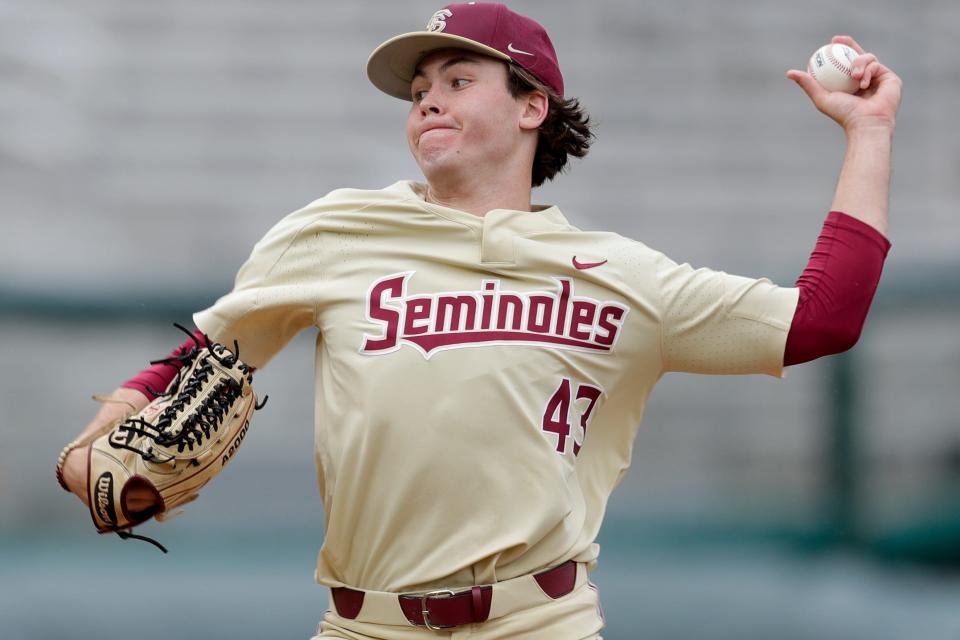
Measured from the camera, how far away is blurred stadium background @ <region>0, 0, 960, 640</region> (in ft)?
14.1

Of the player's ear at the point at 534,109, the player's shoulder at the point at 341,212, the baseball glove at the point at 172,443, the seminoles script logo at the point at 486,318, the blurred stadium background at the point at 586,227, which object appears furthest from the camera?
the blurred stadium background at the point at 586,227

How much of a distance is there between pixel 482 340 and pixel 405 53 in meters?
0.53

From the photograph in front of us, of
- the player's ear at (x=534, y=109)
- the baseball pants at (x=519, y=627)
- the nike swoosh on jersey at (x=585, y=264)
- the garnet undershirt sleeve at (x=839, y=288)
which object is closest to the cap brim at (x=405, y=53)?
the player's ear at (x=534, y=109)

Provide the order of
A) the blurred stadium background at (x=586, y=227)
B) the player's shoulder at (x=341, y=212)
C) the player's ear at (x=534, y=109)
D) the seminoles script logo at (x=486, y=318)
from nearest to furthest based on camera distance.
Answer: the seminoles script logo at (x=486, y=318) < the player's shoulder at (x=341, y=212) < the player's ear at (x=534, y=109) < the blurred stadium background at (x=586, y=227)

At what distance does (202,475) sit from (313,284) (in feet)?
1.08

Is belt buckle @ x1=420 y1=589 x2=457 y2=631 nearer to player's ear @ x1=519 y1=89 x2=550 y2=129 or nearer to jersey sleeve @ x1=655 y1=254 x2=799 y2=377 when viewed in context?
jersey sleeve @ x1=655 y1=254 x2=799 y2=377

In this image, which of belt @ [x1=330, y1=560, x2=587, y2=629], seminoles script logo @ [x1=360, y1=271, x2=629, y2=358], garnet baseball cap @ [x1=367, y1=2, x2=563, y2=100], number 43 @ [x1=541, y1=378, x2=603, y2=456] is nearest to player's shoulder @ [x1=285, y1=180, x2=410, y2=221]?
seminoles script logo @ [x1=360, y1=271, x2=629, y2=358]

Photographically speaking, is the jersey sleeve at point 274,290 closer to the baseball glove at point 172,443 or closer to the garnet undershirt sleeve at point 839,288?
the baseball glove at point 172,443

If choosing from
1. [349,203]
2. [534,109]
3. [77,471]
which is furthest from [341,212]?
[77,471]

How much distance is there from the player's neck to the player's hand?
0.48m

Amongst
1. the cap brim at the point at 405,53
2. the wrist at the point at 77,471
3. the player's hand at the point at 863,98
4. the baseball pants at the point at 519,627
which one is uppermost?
the cap brim at the point at 405,53

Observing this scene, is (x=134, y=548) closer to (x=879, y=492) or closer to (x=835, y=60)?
(x=879, y=492)

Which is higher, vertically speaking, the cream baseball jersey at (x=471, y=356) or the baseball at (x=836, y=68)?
the baseball at (x=836, y=68)

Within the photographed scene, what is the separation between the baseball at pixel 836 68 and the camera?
1818mm
